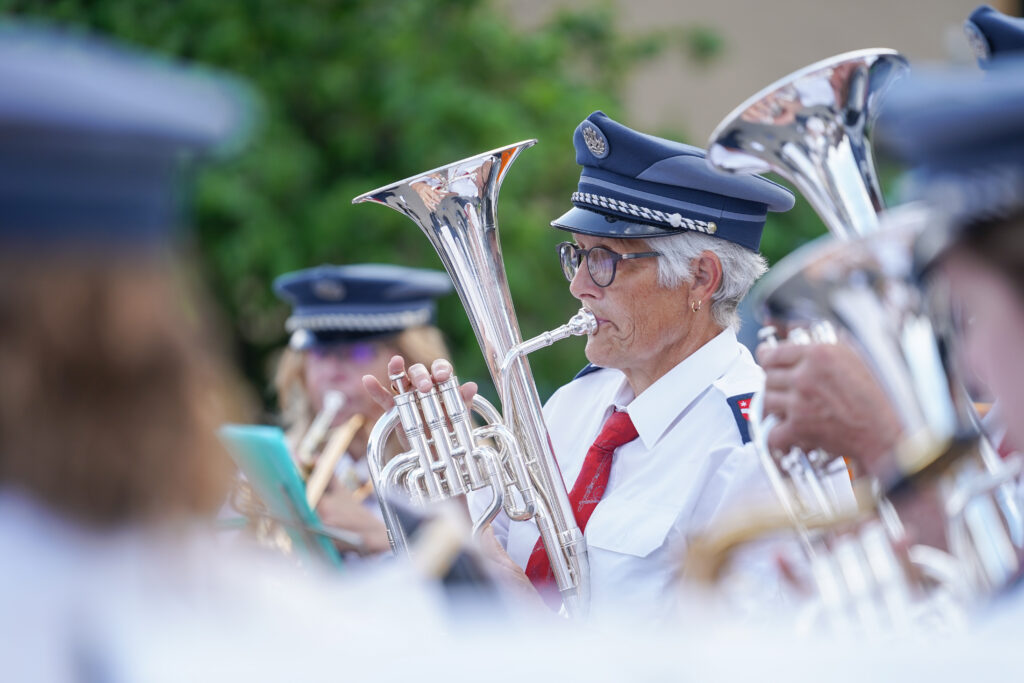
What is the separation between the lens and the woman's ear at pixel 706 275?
8.80 feet

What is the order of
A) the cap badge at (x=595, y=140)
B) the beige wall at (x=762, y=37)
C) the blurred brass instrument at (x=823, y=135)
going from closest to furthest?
the blurred brass instrument at (x=823, y=135) < the cap badge at (x=595, y=140) < the beige wall at (x=762, y=37)

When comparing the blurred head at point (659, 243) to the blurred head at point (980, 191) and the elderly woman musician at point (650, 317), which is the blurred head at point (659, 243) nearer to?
the elderly woman musician at point (650, 317)

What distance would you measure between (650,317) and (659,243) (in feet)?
0.59

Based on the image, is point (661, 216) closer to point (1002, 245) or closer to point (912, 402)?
point (912, 402)

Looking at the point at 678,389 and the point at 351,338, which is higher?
the point at 351,338

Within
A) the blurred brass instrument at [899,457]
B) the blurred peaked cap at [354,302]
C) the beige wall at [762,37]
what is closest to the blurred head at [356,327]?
the blurred peaked cap at [354,302]

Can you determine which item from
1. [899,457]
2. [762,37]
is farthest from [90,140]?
[762,37]

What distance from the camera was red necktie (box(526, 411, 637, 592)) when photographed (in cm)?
255

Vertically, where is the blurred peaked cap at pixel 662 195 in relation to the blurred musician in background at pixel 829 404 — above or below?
above

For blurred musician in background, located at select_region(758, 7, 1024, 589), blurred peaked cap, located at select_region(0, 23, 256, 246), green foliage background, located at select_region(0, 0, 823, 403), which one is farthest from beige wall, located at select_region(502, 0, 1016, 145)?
blurred peaked cap, located at select_region(0, 23, 256, 246)

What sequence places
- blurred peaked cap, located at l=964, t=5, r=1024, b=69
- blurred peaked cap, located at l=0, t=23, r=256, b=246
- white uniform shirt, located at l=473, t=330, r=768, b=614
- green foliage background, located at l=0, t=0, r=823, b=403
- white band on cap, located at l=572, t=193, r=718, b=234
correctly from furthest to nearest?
green foliage background, located at l=0, t=0, r=823, b=403
white band on cap, located at l=572, t=193, r=718, b=234
white uniform shirt, located at l=473, t=330, r=768, b=614
blurred peaked cap, located at l=964, t=5, r=1024, b=69
blurred peaked cap, located at l=0, t=23, r=256, b=246

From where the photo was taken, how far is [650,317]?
2.65 meters

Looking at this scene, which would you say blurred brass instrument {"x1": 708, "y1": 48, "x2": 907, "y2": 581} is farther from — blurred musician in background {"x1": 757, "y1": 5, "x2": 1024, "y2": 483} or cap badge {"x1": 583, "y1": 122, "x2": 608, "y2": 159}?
cap badge {"x1": 583, "y1": 122, "x2": 608, "y2": 159}

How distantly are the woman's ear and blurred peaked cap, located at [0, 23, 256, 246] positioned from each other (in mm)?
1785
